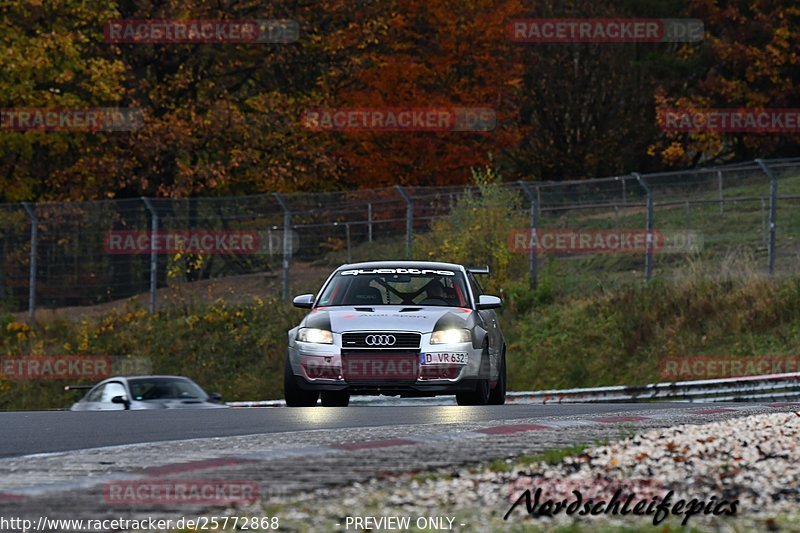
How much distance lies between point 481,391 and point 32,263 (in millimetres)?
19878

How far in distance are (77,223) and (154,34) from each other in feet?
26.3

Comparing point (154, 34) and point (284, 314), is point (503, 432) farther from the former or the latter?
point (154, 34)

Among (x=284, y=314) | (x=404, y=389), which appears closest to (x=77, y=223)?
(x=284, y=314)

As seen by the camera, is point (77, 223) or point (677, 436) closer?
point (677, 436)

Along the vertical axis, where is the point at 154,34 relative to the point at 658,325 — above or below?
above

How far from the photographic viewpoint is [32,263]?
34469 millimetres

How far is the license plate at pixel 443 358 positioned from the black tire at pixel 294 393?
1394 millimetres

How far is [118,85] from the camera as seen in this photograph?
4016 cm

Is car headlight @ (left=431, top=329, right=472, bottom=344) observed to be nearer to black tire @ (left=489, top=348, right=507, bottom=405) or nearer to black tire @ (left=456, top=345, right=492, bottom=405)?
black tire @ (left=456, top=345, right=492, bottom=405)

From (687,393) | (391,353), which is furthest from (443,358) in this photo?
(687,393)

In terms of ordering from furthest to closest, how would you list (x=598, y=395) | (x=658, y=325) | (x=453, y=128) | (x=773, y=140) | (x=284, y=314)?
(x=773, y=140), (x=453, y=128), (x=284, y=314), (x=658, y=325), (x=598, y=395)

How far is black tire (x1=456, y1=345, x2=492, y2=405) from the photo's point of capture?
1648 cm

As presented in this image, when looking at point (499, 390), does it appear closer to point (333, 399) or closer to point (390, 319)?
point (333, 399)

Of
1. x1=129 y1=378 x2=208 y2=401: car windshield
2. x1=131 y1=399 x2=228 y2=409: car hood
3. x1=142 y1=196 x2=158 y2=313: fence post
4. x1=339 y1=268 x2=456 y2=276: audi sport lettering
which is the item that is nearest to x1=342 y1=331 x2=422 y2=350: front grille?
x1=339 y1=268 x2=456 y2=276: audi sport lettering
